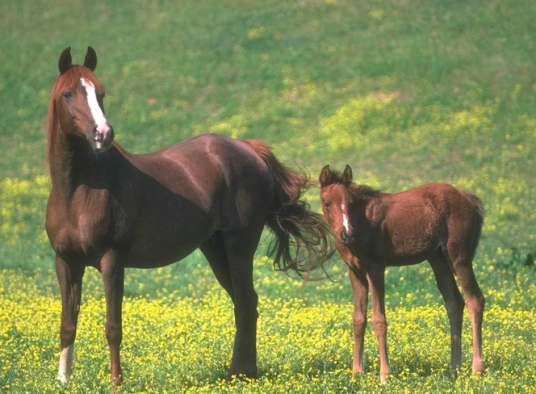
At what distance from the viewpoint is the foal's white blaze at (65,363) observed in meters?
8.25

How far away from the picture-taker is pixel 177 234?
8.40 m

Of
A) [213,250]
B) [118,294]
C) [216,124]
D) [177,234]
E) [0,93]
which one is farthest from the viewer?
[0,93]

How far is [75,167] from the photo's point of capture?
7914 mm

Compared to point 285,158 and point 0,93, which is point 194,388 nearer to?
point 285,158

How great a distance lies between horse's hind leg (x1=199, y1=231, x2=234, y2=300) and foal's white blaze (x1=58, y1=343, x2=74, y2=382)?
5.39 ft

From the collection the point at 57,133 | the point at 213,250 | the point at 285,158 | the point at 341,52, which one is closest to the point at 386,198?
the point at 213,250

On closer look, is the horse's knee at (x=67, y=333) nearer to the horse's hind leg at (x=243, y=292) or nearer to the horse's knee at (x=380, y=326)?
the horse's hind leg at (x=243, y=292)

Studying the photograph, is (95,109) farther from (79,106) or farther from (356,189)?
(356,189)

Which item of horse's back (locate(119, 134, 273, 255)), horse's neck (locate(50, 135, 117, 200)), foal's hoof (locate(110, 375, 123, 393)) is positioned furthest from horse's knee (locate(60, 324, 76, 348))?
horse's neck (locate(50, 135, 117, 200))

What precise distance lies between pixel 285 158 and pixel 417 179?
420 centimetres

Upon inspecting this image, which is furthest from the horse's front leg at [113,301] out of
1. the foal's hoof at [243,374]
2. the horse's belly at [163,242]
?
the foal's hoof at [243,374]

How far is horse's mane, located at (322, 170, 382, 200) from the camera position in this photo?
843 centimetres

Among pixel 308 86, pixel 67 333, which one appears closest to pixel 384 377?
pixel 67 333

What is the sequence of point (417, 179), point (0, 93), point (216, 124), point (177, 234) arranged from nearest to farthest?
1. point (177, 234)
2. point (417, 179)
3. point (216, 124)
4. point (0, 93)
